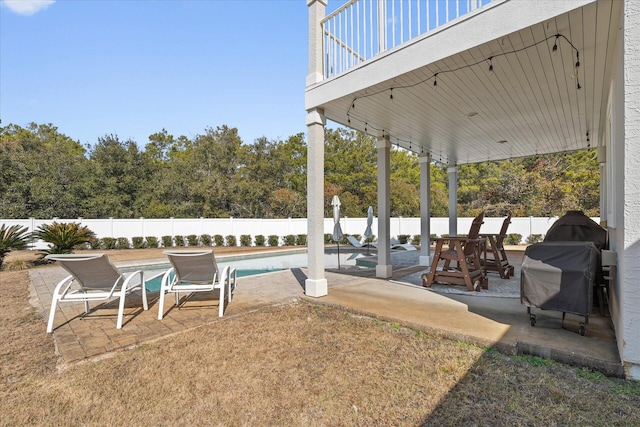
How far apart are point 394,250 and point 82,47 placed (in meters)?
14.8

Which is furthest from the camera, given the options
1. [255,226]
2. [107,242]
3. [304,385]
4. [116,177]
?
[116,177]

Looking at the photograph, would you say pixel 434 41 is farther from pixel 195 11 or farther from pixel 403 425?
pixel 195 11

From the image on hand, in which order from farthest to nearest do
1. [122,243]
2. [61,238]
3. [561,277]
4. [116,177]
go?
1. [116,177]
2. [122,243]
3. [61,238]
4. [561,277]

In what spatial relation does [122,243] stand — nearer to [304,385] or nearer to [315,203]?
[315,203]

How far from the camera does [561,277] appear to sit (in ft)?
10.4

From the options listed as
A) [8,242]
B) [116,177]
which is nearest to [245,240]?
[8,242]

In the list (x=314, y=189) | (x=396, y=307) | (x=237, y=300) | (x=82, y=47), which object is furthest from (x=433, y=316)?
(x=82, y=47)

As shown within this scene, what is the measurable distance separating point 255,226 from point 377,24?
14.2 metres

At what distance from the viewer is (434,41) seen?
3.64 meters

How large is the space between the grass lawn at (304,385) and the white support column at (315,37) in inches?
155

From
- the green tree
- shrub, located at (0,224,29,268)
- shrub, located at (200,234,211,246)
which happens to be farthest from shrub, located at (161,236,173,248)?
the green tree

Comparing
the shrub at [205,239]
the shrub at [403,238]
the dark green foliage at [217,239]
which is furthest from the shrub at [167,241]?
the shrub at [403,238]

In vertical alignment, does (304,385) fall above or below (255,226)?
below

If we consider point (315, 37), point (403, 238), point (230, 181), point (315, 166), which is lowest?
point (403, 238)
